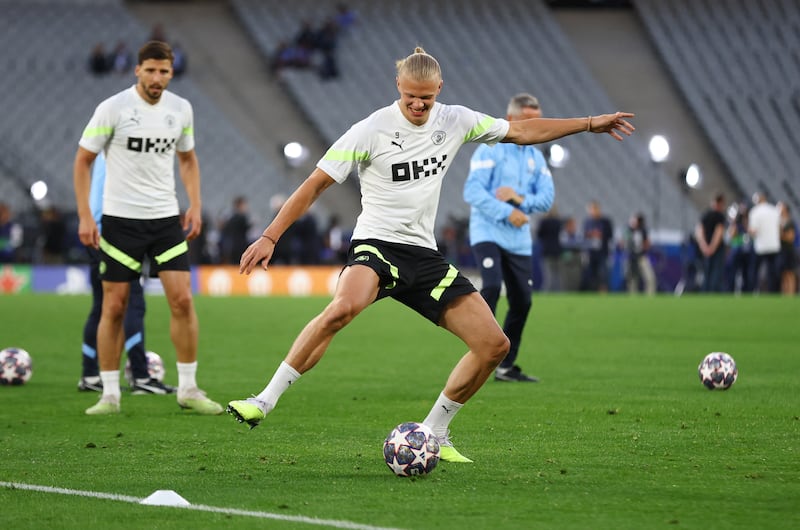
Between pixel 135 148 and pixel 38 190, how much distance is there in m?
→ 28.6

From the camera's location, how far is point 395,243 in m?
7.20

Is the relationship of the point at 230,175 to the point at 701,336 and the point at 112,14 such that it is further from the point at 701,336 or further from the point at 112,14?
the point at 701,336

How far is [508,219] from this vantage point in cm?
1152

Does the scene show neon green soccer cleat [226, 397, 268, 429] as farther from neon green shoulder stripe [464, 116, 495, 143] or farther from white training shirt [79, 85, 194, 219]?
white training shirt [79, 85, 194, 219]

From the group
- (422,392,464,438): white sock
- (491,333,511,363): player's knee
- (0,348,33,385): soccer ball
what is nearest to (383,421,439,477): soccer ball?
(422,392,464,438): white sock

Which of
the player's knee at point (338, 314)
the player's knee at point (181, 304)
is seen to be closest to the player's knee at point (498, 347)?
the player's knee at point (338, 314)

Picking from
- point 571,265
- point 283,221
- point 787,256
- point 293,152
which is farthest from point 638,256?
point 283,221

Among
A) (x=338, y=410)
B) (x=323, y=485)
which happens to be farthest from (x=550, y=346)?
(x=323, y=485)

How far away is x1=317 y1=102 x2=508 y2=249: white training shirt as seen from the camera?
712 centimetres

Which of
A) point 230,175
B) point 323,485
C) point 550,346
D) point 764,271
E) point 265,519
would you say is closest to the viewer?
point 265,519

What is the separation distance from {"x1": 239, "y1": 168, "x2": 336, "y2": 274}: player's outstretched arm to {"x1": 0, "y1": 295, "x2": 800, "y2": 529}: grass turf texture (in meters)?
1.08

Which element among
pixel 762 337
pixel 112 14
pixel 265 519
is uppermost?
pixel 112 14

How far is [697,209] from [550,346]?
92.9 ft

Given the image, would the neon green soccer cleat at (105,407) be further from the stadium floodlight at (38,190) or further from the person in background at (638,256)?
the stadium floodlight at (38,190)
